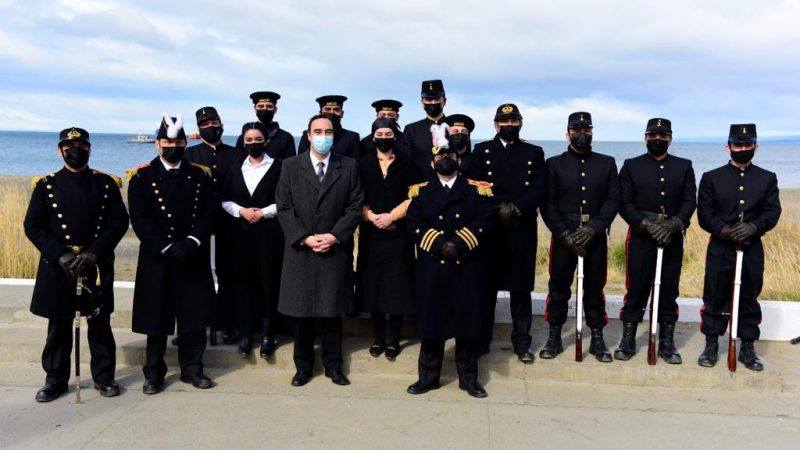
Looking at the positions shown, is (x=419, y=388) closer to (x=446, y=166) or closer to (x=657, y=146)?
(x=446, y=166)

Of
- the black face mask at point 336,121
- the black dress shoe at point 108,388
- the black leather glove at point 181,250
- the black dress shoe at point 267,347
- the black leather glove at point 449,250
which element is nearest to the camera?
the black leather glove at point 449,250

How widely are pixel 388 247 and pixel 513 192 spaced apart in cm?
106

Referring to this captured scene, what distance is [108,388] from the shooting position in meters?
5.05

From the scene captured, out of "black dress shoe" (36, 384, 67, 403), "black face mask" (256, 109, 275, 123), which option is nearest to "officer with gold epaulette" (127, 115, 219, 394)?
"black dress shoe" (36, 384, 67, 403)

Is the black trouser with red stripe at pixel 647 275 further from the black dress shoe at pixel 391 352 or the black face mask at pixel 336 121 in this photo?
the black face mask at pixel 336 121

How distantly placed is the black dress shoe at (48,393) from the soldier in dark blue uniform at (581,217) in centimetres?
362

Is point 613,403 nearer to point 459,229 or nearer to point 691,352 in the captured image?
point 691,352

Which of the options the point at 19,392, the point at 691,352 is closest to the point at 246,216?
the point at 19,392

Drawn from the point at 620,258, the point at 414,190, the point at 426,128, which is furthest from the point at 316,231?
the point at 620,258

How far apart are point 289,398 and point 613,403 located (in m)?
2.30

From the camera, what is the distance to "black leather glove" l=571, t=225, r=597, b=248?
208 inches

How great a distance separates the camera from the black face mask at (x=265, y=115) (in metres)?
6.22

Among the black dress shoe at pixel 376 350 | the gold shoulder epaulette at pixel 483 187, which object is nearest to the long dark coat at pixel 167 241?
the black dress shoe at pixel 376 350

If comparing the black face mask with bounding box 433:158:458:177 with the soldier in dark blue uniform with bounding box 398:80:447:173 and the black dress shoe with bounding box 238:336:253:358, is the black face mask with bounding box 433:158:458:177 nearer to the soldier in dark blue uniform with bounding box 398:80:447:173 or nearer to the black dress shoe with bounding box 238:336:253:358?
the soldier in dark blue uniform with bounding box 398:80:447:173
